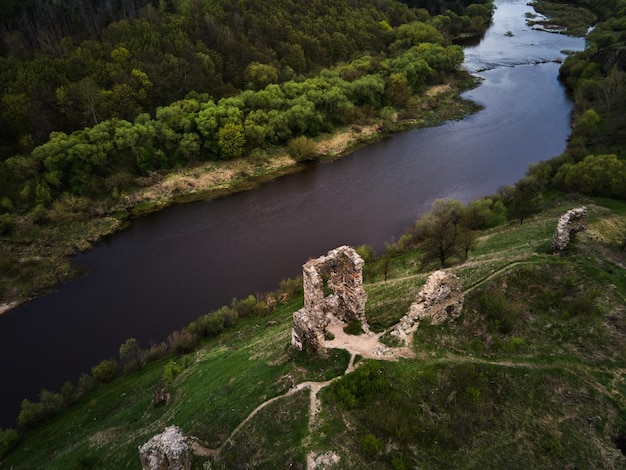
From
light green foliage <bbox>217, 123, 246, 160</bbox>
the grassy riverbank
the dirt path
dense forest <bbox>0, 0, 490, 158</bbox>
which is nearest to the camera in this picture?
the dirt path

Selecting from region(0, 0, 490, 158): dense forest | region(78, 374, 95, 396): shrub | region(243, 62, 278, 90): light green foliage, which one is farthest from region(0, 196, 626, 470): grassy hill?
region(243, 62, 278, 90): light green foliage

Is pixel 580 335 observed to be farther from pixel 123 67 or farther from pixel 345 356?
pixel 123 67

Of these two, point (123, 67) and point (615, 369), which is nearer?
point (615, 369)

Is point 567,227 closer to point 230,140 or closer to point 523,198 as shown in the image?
point 523,198

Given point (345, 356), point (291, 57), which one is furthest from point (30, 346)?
point (291, 57)

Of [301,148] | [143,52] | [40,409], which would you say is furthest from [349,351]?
[143,52]

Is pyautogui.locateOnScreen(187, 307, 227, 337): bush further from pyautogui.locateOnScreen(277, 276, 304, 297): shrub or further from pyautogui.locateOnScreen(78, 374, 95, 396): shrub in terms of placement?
pyautogui.locateOnScreen(78, 374, 95, 396): shrub
